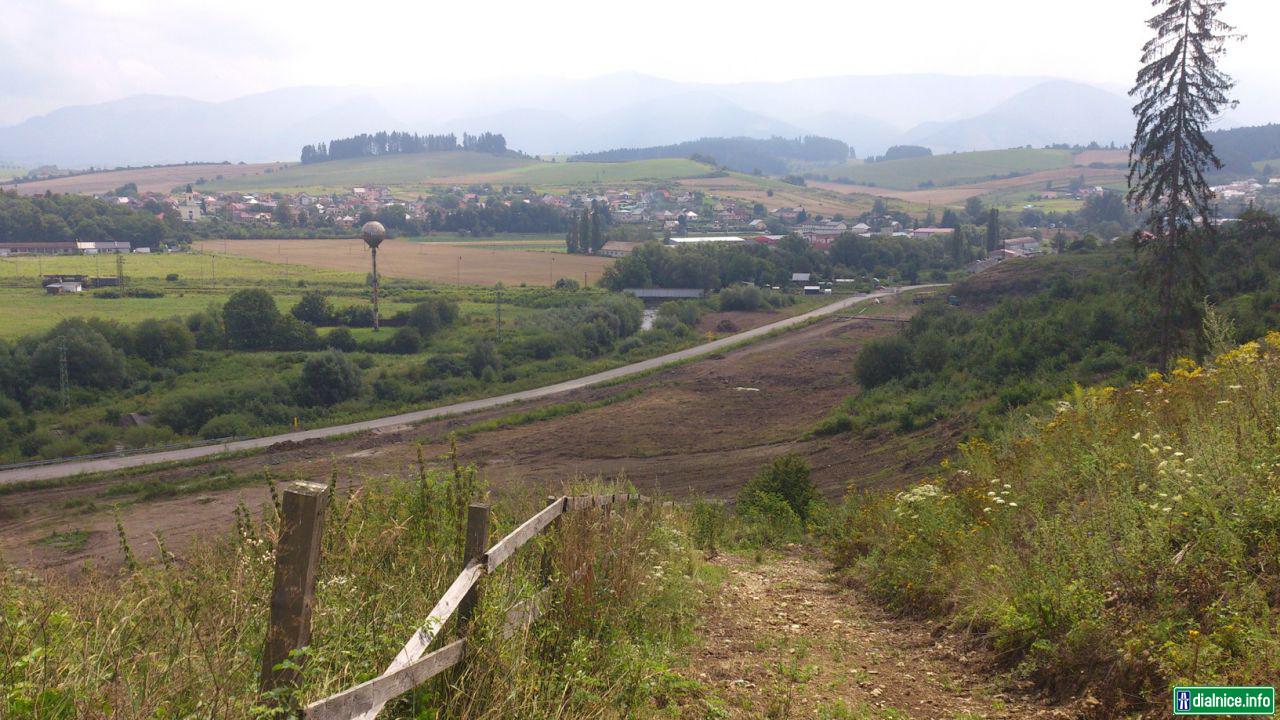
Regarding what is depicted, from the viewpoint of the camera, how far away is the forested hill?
146m

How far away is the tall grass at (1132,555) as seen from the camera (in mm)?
4863

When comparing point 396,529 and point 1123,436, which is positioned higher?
point 396,529

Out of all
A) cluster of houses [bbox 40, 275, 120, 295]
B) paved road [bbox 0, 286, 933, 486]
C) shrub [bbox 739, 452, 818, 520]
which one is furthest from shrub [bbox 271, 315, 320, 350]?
shrub [bbox 739, 452, 818, 520]

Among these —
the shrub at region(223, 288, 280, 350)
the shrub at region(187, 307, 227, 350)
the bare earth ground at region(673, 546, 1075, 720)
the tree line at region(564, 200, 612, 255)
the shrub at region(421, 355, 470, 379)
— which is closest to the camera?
the bare earth ground at region(673, 546, 1075, 720)

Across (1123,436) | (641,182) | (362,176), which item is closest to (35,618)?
(1123,436)

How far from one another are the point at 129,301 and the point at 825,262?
6291cm

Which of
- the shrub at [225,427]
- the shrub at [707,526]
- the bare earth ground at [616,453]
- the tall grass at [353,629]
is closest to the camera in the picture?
the tall grass at [353,629]

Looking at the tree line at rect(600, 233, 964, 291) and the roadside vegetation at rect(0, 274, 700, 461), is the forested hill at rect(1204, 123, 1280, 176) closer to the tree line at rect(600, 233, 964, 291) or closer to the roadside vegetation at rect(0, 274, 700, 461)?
the tree line at rect(600, 233, 964, 291)

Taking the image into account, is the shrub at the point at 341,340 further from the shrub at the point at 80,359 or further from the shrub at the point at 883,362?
the shrub at the point at 883,362

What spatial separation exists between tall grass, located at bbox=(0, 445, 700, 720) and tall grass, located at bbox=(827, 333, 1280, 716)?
257 cm

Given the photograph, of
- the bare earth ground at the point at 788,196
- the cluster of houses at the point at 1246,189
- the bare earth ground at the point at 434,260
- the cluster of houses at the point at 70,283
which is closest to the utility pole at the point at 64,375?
the cluster of houses at the point at 70,283

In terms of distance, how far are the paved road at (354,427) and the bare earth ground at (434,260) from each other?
96.6ft

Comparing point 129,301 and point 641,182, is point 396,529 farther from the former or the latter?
point 641,182

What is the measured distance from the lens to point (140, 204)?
114125mm
